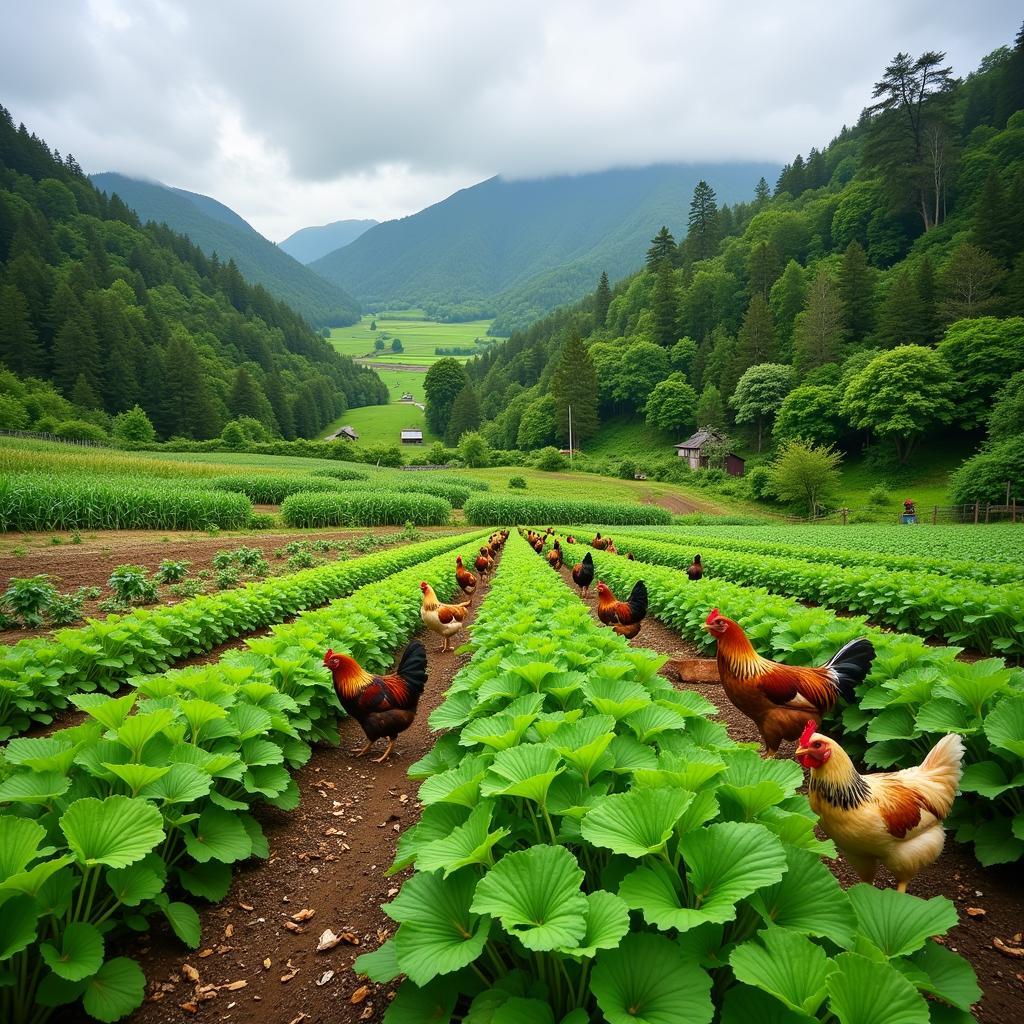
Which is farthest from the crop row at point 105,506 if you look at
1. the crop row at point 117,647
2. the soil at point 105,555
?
the crop row at point 117,647

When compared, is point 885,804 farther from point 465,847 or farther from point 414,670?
point 414,670

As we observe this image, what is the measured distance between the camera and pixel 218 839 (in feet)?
10.2

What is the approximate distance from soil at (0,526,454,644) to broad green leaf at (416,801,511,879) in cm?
922

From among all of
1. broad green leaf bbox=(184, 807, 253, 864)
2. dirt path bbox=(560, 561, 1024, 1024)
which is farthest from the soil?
dirt path bbox=(560, 561, 1024, 1024)

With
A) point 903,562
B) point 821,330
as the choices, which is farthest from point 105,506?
point 821,330

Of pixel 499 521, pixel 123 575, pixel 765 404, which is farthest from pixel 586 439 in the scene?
pixel 123 575

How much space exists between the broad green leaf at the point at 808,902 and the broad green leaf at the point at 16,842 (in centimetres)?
266

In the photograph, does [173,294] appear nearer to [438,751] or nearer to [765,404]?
[765,404]

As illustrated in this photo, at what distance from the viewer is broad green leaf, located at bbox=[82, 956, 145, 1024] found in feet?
7.10

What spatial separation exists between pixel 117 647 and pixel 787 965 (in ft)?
23.1

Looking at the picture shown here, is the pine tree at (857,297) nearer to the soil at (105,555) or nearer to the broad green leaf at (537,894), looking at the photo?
→ the soil at (105,555)

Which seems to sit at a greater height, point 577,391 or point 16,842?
point 577,391

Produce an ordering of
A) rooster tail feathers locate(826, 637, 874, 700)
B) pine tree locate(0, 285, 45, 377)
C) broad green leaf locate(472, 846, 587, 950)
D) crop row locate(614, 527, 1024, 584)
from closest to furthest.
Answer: broad green leaf locate(472, 846, 587, 950)
rooster tail feathers locate(826, 637, 874, 700)
crop row locate(614, 527, 1024, 584)
pine tree locate(0, 285, 45, 377)

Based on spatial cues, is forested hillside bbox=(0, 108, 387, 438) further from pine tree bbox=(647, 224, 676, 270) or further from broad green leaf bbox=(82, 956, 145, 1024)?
pine tree bbox=(647, 224, 676, 270)
